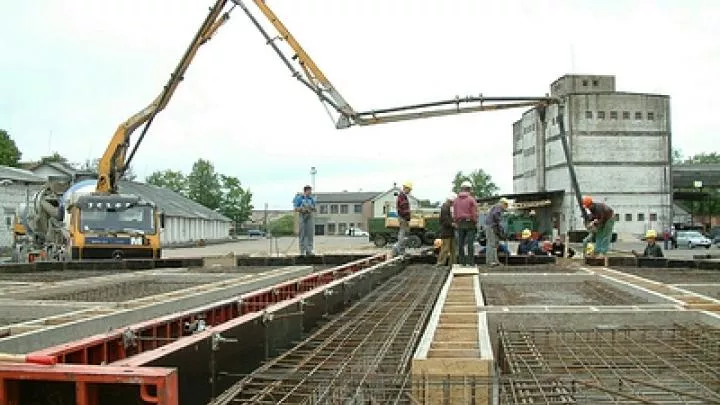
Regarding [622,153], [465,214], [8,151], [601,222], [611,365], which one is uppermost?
[8,151]

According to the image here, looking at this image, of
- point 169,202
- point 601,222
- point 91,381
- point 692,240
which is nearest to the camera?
point 91,381

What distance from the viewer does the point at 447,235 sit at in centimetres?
1357

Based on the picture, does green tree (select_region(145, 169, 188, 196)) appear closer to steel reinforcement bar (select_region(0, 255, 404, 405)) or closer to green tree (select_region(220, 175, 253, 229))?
green tree (select_region(220, 175, 253, 229))

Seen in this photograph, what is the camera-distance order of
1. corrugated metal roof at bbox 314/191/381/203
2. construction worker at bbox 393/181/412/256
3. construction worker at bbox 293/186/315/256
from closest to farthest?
construction worker at bbox 393/181/412/256 → construction worker at bbox 293/186/315/256 → corrugated metal roof at bbox 314/191/381/203

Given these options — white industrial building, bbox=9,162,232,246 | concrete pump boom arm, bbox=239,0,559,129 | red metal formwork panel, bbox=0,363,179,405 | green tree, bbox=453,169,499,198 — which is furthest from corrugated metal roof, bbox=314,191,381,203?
red metal formwork panel, bbox=0,363,179,405

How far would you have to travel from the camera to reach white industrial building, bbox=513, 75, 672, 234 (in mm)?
57000

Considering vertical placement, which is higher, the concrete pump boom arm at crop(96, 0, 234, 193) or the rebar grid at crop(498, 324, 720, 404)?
the concrete pump boom arm at crop(96, 0, 234, 193)

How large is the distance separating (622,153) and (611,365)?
185 feet

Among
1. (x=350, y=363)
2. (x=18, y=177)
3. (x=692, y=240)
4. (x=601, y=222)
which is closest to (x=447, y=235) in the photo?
(x=601, y=222)

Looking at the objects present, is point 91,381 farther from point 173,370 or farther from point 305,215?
point 305,215

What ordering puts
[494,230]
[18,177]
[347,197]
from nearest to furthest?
[494,230], [18,177], [347,197]

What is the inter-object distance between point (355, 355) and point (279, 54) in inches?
666

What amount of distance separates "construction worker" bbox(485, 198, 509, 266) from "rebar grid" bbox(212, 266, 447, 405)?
543cm

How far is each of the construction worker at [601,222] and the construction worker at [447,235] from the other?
2378 mm
